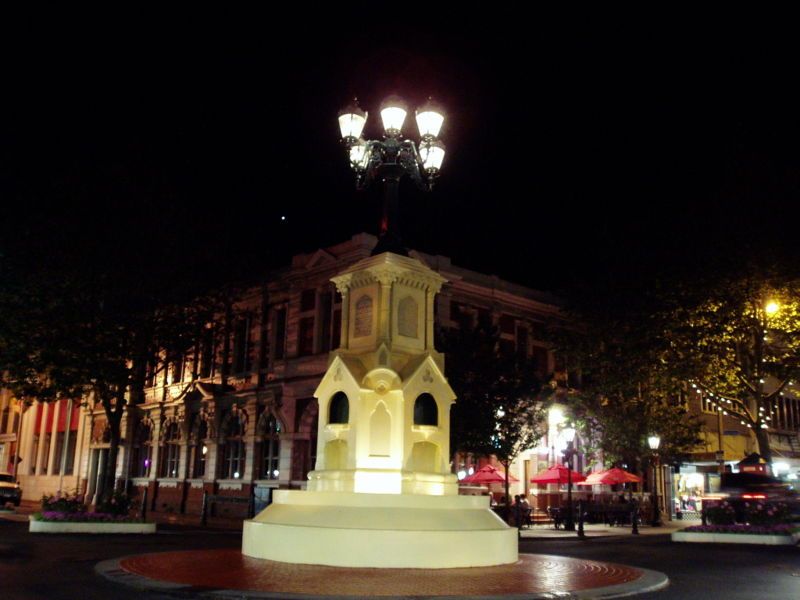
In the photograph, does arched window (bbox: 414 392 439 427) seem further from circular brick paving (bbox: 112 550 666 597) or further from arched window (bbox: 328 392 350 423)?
circular brick paving (bbox: 112 550 666 597)

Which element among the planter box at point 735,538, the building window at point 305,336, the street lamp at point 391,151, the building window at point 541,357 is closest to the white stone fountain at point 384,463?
the street lamp at point 391,151

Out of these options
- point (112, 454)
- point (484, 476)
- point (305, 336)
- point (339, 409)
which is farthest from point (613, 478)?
point (339, 409)

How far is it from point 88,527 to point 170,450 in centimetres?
2149

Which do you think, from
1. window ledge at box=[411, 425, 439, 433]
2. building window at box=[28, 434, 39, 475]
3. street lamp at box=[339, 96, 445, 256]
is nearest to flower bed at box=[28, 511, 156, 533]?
window ledge at box=[411, 425, 439, 433]

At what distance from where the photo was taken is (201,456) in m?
40.9

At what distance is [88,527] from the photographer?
2223 cm

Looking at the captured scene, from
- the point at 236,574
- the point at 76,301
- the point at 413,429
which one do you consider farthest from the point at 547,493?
the point at 236,574

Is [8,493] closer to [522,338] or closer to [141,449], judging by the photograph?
[141,449]

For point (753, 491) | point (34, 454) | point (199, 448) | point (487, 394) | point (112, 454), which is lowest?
point (753, 491)

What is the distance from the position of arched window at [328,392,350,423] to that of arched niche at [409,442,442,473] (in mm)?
1382

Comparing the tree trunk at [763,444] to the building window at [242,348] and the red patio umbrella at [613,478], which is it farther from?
the building window at [242,348]

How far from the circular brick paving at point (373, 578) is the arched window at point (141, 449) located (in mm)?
33590

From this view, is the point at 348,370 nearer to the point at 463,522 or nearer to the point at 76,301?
the point at 463,522

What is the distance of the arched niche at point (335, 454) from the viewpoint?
1379 cm
